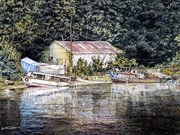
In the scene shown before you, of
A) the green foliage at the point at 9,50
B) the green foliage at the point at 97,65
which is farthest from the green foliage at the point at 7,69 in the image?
the green foliage at the point at 97,65

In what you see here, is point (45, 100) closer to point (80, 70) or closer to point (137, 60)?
point (80, 70)

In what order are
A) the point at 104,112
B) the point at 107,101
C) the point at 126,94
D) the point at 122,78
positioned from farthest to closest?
the point at 122,78 → the point at 126,94 → the point at 107,101 → the point at 104,112

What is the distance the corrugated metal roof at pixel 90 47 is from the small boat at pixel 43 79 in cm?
1053

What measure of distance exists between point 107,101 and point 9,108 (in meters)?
11.5

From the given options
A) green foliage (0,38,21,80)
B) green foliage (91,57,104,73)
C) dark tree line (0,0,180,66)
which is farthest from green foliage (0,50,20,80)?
green foliage (91,57,104,73)

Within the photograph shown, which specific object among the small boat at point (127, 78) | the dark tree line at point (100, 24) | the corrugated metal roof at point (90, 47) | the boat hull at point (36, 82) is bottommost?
the boat hull at point (36, 82)

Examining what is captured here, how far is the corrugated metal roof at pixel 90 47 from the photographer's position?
3157 inches

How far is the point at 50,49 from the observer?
271 feet

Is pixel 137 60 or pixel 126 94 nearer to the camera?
pixel 126 94

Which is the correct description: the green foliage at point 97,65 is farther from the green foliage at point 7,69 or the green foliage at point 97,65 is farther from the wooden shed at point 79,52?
the green foliage at point 7,69

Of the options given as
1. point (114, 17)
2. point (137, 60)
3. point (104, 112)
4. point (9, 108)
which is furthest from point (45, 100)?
point (114, 17)

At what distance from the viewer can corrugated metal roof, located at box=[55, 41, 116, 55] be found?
263 ft

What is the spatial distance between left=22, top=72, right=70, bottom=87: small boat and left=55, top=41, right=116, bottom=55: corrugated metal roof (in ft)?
34.5

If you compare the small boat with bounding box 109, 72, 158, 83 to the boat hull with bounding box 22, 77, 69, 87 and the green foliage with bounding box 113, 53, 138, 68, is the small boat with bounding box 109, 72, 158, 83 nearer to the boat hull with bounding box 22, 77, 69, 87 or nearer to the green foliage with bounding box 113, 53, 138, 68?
the green foliage with bounding box 113, 53, 138, 68
